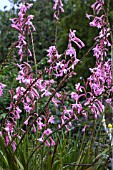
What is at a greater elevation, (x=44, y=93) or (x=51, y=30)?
(x=51, y=30)

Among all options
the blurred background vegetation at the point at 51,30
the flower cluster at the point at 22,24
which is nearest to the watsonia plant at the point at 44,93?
the flower cluster at the point at 22,24

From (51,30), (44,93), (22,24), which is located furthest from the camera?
(51,30)

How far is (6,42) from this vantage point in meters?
9.20

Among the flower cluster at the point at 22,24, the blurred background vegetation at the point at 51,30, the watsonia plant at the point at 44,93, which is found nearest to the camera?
the watsonia plant at the point at 44,93

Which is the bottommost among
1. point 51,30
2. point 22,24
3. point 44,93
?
point 44,93

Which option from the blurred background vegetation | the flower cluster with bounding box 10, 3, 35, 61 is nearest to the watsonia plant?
the flower cluster with bounding box 10, 3, 35, 61

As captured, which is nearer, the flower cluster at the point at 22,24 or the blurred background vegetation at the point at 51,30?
the flower cluster at the point at 22,24

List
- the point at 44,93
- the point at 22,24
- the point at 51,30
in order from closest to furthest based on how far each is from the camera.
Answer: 1. the point at 44,93
2. the point at 22,24
3. the point at 51,30

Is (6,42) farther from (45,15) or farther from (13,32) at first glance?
(45,15)

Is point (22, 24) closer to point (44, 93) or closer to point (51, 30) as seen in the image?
point (44, 93)

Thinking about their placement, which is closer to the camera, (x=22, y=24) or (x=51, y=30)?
(x=22, y=24)

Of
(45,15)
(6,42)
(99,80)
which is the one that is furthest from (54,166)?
(45,15)

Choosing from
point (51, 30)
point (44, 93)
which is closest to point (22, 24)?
point (44, 93)

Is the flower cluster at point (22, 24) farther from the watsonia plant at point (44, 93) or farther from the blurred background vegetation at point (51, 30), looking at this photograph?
the blurred background vegetation at point (51, 30)
